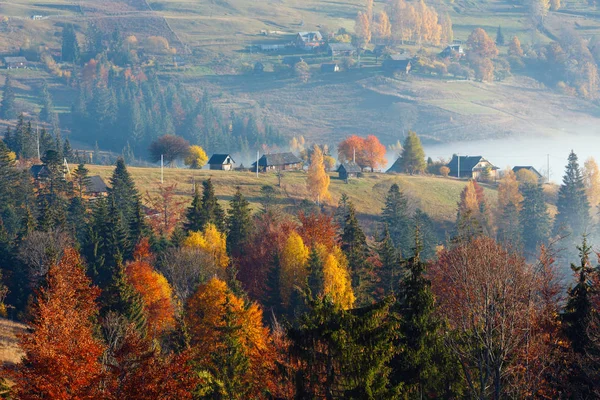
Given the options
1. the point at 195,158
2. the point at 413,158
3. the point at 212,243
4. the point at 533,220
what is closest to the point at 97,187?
the point at 212,243

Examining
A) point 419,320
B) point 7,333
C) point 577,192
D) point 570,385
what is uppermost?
point 419,320

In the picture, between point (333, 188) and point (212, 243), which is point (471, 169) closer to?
point (333, 188)

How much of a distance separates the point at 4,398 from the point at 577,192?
13242cm

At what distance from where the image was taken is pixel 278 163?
148 m

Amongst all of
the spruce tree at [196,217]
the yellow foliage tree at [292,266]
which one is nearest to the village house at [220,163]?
the spruce tree at [196,217]

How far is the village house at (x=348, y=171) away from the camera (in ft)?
462

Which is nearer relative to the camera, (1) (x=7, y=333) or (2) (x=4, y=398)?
(2) (x=4, y=398)

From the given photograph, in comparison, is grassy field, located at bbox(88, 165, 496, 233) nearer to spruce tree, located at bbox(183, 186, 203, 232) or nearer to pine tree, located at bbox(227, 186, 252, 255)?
spruce tree, located at bbox(183, 186, 203, 232)

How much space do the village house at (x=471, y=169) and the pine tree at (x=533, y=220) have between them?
70.9 feet

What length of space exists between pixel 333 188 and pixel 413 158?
30690mm

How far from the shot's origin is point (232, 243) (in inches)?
3334

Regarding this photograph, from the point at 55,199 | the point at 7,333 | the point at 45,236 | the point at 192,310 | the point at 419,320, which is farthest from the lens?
the point at 55,199

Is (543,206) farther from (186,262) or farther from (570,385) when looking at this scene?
(570,385)

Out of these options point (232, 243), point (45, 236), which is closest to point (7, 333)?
point (45, 236)
